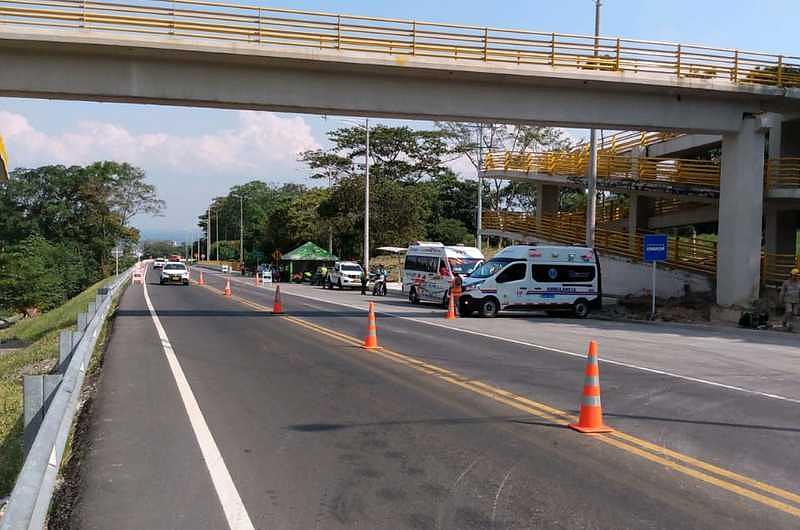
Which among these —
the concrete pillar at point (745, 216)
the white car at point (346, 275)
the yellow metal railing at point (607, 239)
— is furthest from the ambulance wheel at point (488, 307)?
the white car at point (346, 275)

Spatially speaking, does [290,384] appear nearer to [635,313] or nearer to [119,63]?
[119,63]

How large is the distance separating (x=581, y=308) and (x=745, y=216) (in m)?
6.33

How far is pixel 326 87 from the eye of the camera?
2255cm

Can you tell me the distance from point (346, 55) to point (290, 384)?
13333mm

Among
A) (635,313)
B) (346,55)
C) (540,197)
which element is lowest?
(635,313)

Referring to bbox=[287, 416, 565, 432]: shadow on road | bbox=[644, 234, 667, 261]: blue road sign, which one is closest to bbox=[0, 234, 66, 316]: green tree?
bbox=[644, 234, 667, 261]: blue road sign

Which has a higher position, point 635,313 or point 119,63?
point 119,63

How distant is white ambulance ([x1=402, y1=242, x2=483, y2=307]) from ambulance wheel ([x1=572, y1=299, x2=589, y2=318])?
15.7ft

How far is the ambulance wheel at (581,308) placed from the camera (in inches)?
1099

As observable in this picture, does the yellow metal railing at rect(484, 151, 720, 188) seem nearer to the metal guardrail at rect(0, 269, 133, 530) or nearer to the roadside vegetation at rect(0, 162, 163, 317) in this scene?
the metal guardrail at rect(0, 269, 133, 530)

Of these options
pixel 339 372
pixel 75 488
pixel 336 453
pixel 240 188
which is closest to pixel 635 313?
pixel 339 372

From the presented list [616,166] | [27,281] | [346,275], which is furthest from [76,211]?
[616,166]

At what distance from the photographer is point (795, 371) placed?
1335 centimetres

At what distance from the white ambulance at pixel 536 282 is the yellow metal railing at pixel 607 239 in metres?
6.33
